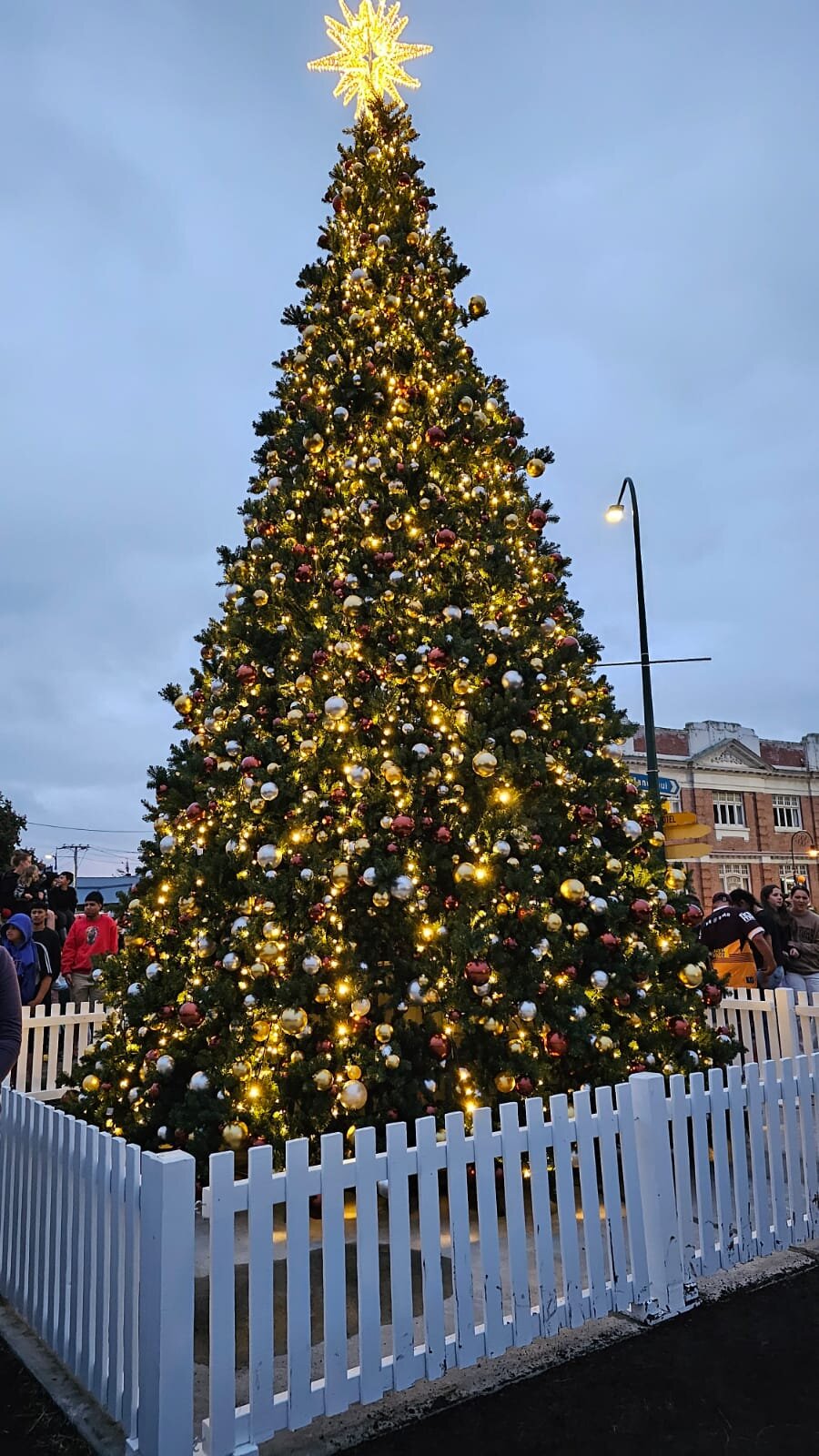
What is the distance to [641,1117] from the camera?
400 centimetres

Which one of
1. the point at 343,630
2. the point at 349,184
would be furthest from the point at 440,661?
the point at 349,184

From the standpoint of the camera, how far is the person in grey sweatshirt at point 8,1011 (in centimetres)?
385

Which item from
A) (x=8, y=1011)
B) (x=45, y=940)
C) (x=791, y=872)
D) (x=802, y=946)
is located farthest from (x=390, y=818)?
(x=791, y=872)

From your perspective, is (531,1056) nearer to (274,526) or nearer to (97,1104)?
(97,1104)

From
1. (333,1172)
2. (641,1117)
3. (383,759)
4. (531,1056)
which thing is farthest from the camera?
(383,759)

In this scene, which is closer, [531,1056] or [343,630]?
[531,1056]

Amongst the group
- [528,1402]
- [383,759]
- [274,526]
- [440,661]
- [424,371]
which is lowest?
[528,1402]

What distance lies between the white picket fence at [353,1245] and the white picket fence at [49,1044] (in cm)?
402

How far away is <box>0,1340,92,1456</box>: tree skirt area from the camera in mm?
2934

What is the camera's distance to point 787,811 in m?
49.7

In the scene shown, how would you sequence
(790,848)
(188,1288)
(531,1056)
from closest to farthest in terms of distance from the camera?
(188,1288)
(531,1056)
(790,848)

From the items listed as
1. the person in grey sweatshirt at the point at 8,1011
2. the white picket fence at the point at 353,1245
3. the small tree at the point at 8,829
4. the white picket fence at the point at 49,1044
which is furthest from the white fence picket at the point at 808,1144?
the small tree at the point at 8,829

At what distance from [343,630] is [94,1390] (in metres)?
4.41

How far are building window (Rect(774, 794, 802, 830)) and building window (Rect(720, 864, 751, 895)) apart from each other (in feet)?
12.8
